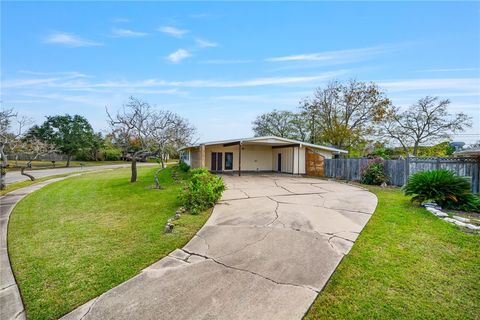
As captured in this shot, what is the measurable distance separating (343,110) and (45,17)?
24.5m

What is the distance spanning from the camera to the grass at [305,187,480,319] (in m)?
2.41

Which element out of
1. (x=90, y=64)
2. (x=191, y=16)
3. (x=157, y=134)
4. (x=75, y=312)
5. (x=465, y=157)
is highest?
(x=191, y=16)

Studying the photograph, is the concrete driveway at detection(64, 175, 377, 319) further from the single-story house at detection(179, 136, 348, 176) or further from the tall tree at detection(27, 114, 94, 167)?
the tall tree at detection(27, 114, 94, 167)

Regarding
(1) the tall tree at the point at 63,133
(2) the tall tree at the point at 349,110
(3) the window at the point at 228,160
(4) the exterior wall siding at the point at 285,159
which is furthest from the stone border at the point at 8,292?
(1) the tall tree at the point at 63,133

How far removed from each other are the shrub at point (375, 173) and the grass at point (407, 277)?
7.78 metres

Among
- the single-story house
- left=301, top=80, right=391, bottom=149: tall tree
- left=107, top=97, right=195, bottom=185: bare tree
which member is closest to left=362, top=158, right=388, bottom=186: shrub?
the single-story house

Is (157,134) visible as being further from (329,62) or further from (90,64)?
(329,62)

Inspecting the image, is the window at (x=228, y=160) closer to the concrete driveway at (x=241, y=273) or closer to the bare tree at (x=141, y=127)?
the bare tree at (x=141, y=127)

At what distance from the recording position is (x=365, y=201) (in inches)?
309

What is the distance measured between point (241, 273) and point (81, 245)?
11.0 ft

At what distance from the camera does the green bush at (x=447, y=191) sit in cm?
632

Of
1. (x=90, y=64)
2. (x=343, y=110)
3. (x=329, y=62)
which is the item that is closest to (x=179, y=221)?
(x=90, y=64)

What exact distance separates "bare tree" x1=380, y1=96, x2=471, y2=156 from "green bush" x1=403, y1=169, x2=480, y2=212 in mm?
18957

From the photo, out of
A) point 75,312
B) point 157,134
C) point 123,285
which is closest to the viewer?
point 75,312
